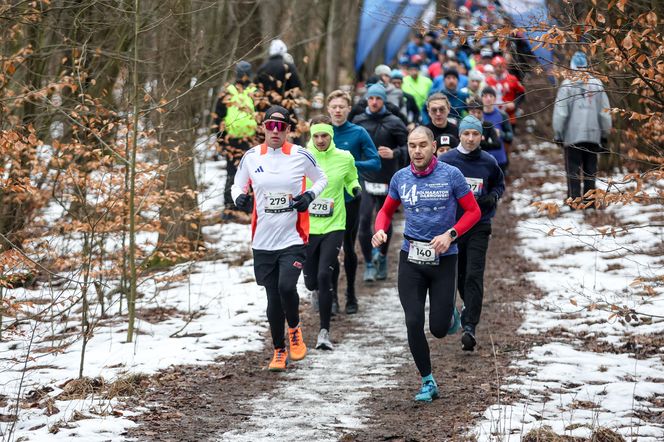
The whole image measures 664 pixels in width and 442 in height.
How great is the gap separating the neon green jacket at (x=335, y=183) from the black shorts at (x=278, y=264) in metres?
1.18

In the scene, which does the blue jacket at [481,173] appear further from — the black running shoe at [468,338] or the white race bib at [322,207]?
the white race bib at [322,207]

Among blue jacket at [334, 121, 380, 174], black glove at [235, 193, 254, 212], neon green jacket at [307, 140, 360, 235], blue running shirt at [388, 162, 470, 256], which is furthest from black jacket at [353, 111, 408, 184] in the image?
blue running shirt at [388, 162, 470, 256]

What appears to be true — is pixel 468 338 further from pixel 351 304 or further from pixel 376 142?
pixel 376 142

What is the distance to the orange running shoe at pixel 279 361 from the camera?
8500 millimetres

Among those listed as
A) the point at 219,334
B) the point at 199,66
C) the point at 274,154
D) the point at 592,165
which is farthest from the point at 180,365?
the point at 592,165

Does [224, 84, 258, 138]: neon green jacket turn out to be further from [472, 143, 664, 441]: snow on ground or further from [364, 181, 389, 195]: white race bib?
[472, 143, 664, 441]: snow on ground

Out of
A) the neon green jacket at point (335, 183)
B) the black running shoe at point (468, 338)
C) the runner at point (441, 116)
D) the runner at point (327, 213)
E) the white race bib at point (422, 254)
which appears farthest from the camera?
the runner at point (441, 116)

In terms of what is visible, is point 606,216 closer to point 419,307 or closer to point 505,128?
point 505,128

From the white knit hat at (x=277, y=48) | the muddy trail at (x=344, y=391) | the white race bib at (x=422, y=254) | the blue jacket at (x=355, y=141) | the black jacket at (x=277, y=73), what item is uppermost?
the white knit hat at (x=277, y=48)

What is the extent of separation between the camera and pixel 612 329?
32.3 feet

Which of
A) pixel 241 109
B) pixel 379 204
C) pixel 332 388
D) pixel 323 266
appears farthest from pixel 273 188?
pixel 379 204

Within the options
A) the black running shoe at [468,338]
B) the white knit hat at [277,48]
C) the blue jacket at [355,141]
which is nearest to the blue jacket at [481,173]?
the black running shoe at [468,338]

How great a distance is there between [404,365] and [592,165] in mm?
7602

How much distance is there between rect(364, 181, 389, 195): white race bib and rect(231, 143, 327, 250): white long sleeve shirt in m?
3.54
